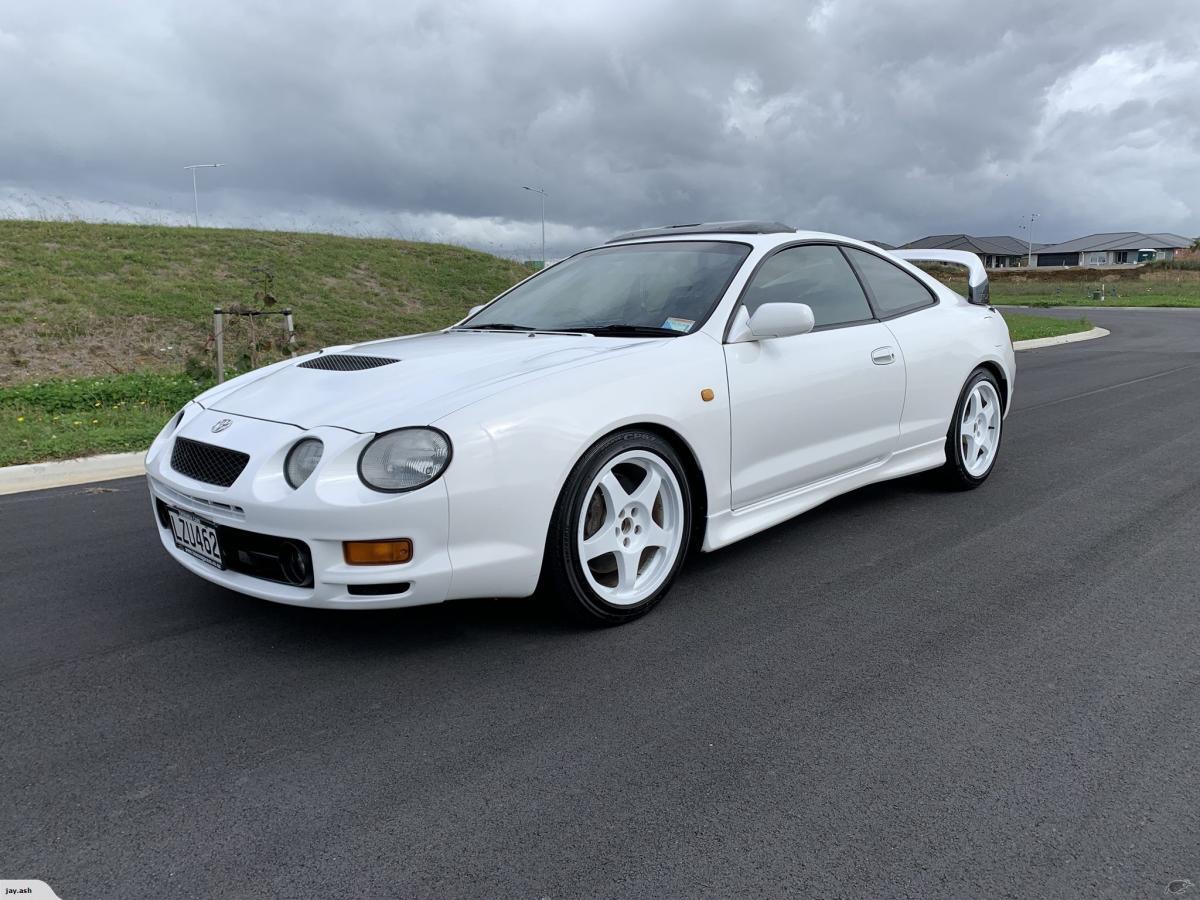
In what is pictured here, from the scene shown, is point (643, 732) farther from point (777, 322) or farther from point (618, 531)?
point (777, 322)

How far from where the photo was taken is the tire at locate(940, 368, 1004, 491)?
5.01 metres

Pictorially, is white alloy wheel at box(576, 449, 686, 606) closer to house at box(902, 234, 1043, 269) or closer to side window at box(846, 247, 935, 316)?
side window at box(846, 247, 935, 316)

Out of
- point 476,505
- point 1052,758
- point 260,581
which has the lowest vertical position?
point 1052,758

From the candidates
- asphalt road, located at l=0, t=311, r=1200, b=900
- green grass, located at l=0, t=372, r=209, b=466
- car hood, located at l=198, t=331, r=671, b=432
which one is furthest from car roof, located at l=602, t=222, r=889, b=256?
green grass, located at l=0, t=372, r=209, b=466

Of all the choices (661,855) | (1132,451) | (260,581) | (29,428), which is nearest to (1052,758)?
(661,855)

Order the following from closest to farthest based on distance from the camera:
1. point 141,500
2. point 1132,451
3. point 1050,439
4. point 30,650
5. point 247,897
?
point 247,897
point 30,650
point 141,500
point 1132,451
point 1050,439

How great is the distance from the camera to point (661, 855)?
79.7 inches

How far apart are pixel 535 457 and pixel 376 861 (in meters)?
1.30

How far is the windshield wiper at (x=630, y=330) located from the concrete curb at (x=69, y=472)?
3.80m

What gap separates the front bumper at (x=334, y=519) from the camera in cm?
273

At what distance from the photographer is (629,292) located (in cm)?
400

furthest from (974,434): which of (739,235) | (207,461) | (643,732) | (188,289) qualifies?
(188,289)

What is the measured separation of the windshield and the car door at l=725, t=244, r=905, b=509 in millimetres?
195

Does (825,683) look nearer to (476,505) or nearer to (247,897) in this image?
(476,505)
